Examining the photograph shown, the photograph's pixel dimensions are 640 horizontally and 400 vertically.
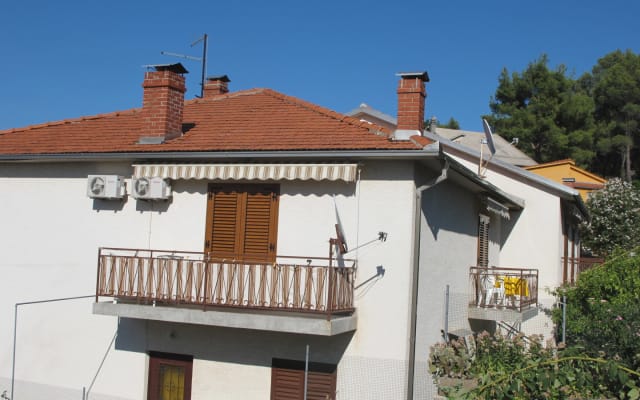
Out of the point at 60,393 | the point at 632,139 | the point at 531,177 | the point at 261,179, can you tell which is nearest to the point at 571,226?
the point at 531,177

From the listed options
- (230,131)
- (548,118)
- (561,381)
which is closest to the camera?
(561,381)

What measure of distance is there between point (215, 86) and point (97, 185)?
6.27 metres

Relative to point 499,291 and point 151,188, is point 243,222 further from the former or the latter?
point 499,291

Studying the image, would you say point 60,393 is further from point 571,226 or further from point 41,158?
point 571,226

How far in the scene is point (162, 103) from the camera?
49.6ft

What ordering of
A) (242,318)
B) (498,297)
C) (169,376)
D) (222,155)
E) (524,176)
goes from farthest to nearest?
(524,176) < (498,297) < (169,376) < (222,155) < (242,318)

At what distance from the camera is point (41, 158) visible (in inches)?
605

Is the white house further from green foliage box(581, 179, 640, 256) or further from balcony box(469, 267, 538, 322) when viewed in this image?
green foliage box(581, 179, 640, 256)

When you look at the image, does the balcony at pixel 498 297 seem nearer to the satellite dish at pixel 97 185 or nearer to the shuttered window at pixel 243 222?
the shuttered window at pixel 243 222

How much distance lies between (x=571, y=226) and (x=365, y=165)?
17.1 metres

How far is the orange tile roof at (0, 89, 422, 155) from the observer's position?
13383mm

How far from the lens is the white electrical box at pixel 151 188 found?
14.1 meters

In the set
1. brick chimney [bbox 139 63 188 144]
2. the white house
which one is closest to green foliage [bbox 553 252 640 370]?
the white house

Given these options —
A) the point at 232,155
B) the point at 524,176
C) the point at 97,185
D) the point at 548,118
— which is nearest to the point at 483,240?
the point at 524,176
